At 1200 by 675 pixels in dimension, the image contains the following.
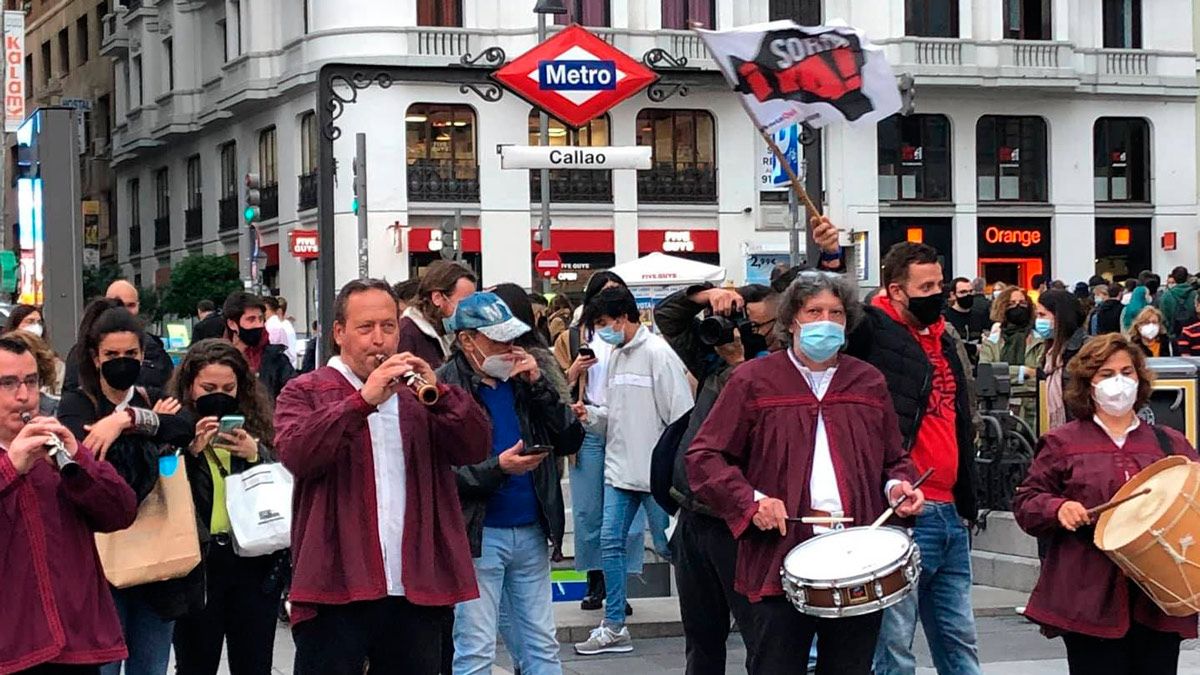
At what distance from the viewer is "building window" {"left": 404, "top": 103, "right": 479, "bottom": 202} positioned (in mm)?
40719

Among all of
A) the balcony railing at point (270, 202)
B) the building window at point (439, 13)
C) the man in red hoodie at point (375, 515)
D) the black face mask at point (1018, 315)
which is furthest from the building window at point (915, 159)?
the man in red hoodie at point (375, 515)

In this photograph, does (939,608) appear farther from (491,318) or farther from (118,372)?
(118,372)

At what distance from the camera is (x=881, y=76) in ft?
31.1

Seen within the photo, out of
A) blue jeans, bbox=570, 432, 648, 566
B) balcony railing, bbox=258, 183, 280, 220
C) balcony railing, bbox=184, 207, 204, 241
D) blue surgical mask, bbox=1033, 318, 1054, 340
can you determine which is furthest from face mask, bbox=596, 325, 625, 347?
balcony railing, bbox=184, 207, 204, 241

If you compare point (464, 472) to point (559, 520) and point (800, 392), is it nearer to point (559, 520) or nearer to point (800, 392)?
point (559, 520)

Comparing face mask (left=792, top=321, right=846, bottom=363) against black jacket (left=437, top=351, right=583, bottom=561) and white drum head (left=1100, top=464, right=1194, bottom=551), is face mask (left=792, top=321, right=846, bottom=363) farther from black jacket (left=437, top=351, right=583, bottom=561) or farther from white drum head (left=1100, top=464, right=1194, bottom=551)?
black jacket (left=437, top=351, right=583, bottom=561)

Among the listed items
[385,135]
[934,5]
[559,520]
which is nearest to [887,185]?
[934,5]

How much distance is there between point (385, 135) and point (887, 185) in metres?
12.0

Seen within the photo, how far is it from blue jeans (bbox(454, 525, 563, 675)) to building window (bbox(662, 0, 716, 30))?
35774 millimetres

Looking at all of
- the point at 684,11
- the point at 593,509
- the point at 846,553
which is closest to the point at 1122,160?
the point at 684,11

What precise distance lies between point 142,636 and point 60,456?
1.87 metres

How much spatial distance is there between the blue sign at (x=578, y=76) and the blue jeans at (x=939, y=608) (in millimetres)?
6423

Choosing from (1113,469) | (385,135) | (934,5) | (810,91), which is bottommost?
(1113,469)

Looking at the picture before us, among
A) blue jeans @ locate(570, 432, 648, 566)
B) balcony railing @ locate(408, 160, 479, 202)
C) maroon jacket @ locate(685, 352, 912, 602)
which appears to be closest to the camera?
maroon jacket @ locate(685, 352, 912, 602)
